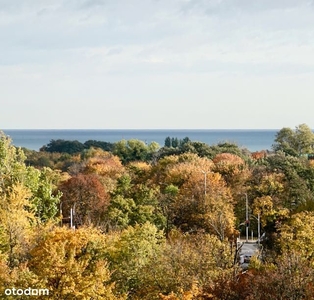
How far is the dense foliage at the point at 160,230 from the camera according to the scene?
28.4 m

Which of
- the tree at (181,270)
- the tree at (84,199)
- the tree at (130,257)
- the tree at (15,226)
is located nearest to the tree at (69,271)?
the tree at (130,257)

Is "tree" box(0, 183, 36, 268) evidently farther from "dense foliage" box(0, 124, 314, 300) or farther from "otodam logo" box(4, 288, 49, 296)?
"otodam logo" box(4, 288, 49, 296)

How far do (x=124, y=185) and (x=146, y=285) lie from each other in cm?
2402

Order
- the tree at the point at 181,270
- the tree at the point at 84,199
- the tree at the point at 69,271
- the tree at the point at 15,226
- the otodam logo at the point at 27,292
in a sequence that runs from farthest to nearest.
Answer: the tree at the point at 84,199 → the tree at the point at 15,226 → the tree at the point at 181,270 → the tree at the point at 69,271 → the otodam logo at the point at 27,292

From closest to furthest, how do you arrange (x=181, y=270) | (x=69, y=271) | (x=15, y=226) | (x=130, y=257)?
(x=69, y=271) → (x=181, y=270) → (x=130, y=257) → (x=15, y=226)

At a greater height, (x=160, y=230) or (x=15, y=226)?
(x=15, y=226)

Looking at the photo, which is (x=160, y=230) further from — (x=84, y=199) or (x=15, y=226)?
(x=84, y=199)

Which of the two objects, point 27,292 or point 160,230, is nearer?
point 27,292

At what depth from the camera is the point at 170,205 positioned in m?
53.4

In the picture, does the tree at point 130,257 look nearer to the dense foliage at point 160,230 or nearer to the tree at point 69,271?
the dense foliage at point 160,230

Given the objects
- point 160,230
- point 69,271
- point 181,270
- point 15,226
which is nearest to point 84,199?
point 160,230

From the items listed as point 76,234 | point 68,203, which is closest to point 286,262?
point 76,234

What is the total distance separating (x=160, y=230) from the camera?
41.2m

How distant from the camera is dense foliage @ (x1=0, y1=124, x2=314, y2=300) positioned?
28359 mm
